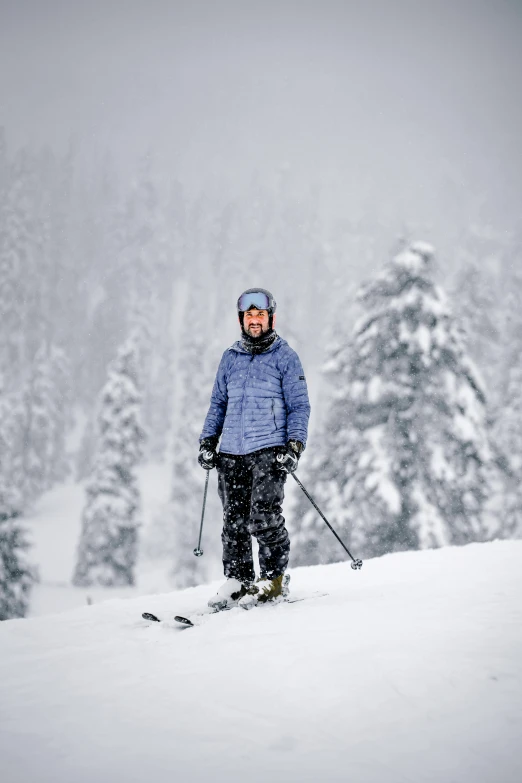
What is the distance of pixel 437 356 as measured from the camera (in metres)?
12.6

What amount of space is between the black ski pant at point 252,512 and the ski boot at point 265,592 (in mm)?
56

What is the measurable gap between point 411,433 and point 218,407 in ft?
29.1

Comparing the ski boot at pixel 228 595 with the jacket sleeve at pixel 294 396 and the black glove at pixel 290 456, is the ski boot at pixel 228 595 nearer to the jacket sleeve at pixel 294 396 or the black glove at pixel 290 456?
the black glove at pixel 290 456

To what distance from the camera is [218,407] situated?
4852 millimetres

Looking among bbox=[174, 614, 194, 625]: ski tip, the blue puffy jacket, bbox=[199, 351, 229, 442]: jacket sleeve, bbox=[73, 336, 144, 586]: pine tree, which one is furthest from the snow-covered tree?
bbox=[174, 614, 194, 625]: ski tip

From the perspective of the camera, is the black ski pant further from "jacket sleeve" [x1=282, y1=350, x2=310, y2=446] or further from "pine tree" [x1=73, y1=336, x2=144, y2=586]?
"pine tree" [x1=73, y1=336, x2=144, y2=586]

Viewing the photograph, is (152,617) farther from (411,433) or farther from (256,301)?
(411,433)

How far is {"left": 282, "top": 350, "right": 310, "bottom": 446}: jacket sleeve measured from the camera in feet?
14.4

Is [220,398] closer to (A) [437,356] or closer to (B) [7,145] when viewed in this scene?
(A) [437,356]

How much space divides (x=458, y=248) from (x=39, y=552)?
71802mm

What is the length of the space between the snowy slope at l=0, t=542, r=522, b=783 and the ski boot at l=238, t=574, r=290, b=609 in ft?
0.49

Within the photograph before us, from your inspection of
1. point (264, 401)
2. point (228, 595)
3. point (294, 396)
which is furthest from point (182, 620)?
point (294, 396)

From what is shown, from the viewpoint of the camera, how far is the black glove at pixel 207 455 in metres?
4.45

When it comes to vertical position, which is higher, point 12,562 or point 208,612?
point 208,612
